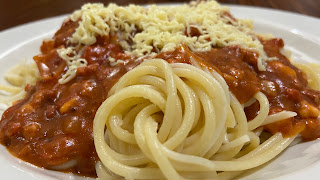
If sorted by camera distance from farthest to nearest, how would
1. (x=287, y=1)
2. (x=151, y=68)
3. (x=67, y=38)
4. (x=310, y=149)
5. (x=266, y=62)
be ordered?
(x=287, y=1) → (x=67, y=38) → (x=266, y=62) → (x=310, y=149) → (x=151, y=68)

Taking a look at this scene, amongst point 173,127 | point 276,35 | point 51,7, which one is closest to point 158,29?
point 173,127

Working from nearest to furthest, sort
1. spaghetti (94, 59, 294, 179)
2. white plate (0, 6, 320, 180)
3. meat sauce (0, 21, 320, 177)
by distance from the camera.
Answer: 1. spaghetti (94, 59, 294, 179)
2. white plate (0, 6, 320, 180)
3. meat sauce (0, 21, 320, 177)

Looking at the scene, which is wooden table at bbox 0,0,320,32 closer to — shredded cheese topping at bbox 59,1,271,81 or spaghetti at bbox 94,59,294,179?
shredded cheese topping at bbox 59,1,271,81

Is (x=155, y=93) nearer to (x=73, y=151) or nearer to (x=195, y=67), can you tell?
(x=195, y=67)

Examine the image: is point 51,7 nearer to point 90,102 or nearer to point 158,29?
point 158,29

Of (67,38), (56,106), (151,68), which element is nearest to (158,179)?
(151,68)

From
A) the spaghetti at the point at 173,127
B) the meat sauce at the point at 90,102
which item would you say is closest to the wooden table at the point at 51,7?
A: the meat sauce at the point at 90,102

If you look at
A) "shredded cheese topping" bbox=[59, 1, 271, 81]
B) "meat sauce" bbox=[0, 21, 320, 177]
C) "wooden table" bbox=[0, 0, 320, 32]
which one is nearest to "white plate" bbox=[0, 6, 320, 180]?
"meat sauce" bbox=[0, 21, 320, 177]
